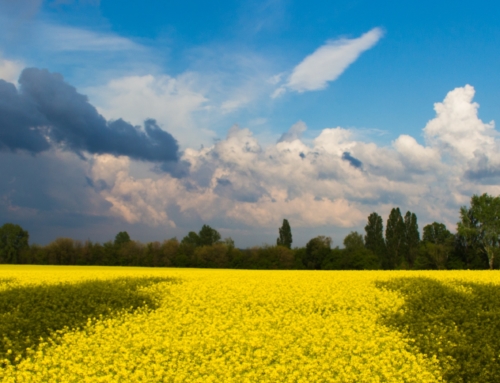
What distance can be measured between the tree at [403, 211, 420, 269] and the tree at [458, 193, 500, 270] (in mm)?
15760

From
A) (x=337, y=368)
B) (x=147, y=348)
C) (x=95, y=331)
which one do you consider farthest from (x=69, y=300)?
(x=337, y=368)

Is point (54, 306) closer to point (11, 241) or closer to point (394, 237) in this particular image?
point (394, 237)

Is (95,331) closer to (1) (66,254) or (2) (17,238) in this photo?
(1) (66,254)

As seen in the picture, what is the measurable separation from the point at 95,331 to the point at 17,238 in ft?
290

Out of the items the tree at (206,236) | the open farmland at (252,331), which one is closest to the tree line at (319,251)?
the tree at (206,236)

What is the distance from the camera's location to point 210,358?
47.0ft

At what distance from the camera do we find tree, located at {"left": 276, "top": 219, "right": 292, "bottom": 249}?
95.7 metres

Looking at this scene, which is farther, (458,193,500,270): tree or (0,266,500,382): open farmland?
(458,193,500,270): tree

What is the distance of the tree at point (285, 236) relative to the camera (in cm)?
9569

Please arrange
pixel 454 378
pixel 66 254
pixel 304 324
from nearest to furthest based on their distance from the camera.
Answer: pixel 454 378 < pixel 304 324 < pixel 66 254

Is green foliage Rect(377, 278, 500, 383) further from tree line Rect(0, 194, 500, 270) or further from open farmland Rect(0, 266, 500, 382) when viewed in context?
tree line Rect(0, 194, 500, 270)

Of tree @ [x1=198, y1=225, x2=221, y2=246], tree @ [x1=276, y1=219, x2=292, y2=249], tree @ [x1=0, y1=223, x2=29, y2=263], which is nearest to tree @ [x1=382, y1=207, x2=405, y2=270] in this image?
tree @ [x1=276, y1=219, x2=292, y2=249]

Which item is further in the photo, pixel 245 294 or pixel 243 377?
pixel 245 294

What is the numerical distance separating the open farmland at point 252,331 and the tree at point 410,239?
66591 millimetres
